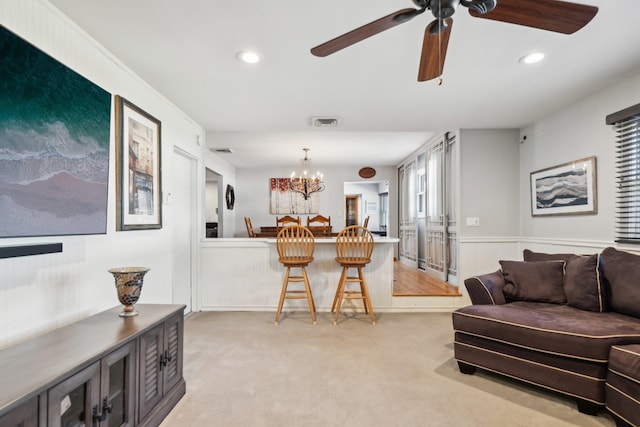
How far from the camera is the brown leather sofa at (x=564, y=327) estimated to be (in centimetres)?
183

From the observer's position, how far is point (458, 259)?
418cm

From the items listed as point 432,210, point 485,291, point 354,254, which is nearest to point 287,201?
point 432,210

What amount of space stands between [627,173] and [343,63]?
2.48 metres

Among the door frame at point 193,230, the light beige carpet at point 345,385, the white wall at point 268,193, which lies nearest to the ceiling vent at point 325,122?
the door frame at point 193,230

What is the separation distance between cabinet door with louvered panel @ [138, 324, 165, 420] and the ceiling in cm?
184

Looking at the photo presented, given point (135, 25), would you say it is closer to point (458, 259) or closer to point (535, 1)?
point (535, 1)

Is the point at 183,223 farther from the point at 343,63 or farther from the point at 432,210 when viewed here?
the point at 432,210

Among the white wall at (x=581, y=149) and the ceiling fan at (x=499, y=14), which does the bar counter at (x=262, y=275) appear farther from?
the ceiling fan at (x=499, y=14)

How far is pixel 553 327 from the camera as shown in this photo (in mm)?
2016

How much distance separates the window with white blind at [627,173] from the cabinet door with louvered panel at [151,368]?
3542mm

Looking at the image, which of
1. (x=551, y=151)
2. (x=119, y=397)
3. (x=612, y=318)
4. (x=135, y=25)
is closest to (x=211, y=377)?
(x=119, y=397)

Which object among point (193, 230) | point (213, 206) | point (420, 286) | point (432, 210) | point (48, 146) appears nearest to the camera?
point (48, 146)

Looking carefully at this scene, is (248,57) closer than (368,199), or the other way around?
(248,57)

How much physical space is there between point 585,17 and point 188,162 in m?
3.70
